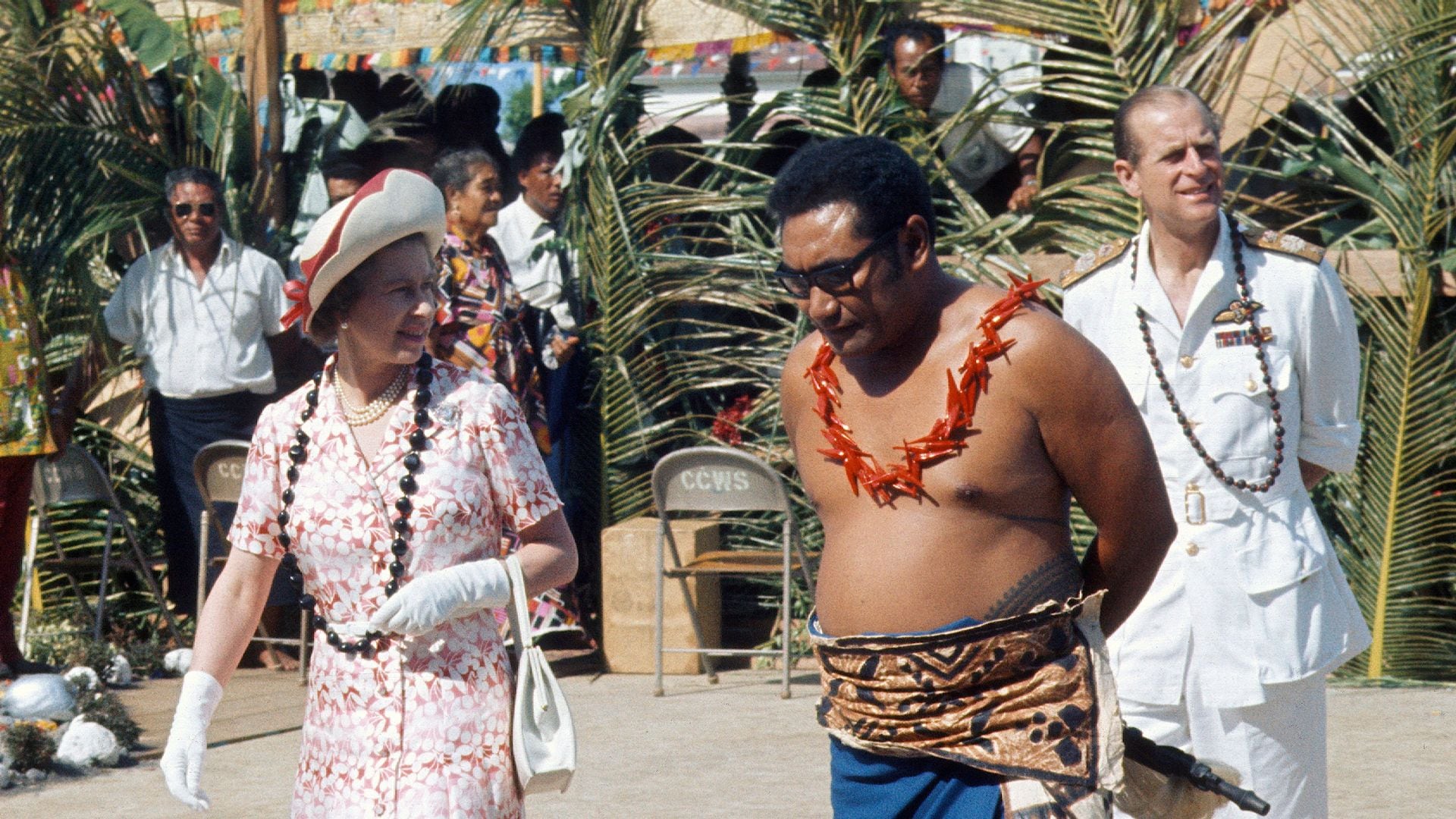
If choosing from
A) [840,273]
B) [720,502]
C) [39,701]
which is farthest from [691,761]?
[840,273]

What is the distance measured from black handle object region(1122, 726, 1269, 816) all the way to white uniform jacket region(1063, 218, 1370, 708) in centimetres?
99

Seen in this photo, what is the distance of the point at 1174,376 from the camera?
3.89 metres

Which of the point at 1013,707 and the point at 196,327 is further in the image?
the point at 196,327

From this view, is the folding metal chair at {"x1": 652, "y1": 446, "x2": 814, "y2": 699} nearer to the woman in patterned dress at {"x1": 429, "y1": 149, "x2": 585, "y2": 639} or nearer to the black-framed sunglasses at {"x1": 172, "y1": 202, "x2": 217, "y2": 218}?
the woman in patterned dress at {"x1": 429, "y1": 149, "x2": 585, "y2": 639}

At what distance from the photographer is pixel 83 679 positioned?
7020 mm

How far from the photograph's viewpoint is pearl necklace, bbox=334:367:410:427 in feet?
11.0

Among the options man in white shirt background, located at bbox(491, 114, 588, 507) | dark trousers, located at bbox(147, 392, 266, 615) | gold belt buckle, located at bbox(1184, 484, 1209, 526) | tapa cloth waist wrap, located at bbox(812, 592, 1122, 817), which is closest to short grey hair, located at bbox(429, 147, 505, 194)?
man in white shirt background, located at bbox(491, 114, 588, 507)

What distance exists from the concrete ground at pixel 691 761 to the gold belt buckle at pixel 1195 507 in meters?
1.92

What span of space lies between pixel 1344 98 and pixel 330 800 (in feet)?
19.1

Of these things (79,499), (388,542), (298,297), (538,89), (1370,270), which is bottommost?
(388,542)

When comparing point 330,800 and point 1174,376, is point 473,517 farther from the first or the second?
point 1174,376

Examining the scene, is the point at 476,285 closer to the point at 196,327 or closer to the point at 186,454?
the point at 196,327

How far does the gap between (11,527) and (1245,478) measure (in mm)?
5732

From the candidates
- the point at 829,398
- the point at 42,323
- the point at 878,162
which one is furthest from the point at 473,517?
the point at 42,323
